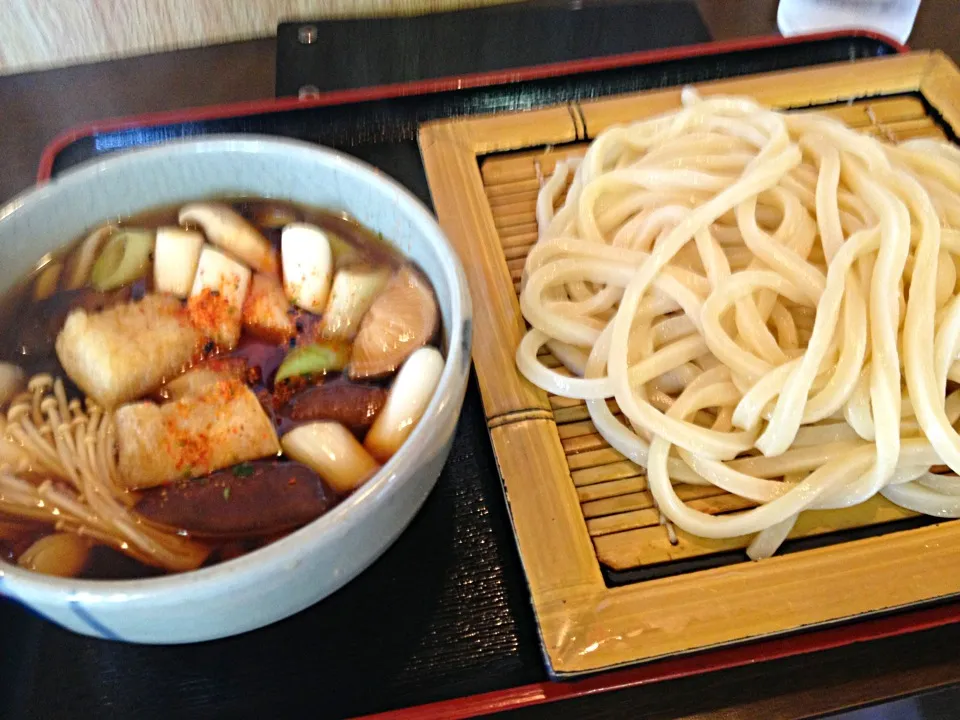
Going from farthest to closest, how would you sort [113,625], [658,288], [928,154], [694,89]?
[694,89], [928,154], [658,288], [113,625]

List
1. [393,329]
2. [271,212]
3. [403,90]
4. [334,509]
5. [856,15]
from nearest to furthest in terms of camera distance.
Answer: [334,509] < [393,329] < [271,212] < [403,90] < [856,15]

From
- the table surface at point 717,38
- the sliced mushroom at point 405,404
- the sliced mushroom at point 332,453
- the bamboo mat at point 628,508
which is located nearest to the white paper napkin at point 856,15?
the table surface at point 717,38

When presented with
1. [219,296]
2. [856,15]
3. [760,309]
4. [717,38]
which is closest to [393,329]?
[219,296]

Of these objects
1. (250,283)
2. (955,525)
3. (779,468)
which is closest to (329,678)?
(250,283)

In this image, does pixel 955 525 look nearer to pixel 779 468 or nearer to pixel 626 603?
pixel 779 468

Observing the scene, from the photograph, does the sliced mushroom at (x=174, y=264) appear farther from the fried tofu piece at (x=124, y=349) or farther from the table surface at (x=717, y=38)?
the table surface at (x=717, y=38)

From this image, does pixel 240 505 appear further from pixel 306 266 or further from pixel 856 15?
pixel 856 15
